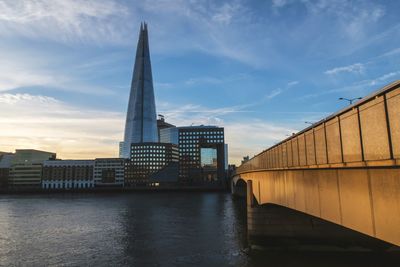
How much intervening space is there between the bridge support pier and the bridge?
10.9 meters

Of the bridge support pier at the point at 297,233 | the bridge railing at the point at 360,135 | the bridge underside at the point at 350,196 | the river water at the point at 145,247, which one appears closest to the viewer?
the bridge underside at the point at 350,196

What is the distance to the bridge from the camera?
10.2 meters

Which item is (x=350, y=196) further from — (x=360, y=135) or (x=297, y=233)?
(x=297, y=233)

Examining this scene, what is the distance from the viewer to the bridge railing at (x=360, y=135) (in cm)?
1032

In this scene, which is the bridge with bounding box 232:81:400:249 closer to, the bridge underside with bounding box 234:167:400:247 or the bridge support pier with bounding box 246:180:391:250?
the bridge underside with bounding box 234:167:400:247

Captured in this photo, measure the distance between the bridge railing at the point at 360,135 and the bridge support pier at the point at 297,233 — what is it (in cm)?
1334

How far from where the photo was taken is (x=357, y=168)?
12570 millimetres

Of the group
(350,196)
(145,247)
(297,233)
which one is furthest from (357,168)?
(145,247)

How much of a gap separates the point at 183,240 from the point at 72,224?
965 inches

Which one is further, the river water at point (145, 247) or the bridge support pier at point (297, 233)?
the bridge support pier at point (297, 233)

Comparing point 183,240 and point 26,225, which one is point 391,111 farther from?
point 26,225

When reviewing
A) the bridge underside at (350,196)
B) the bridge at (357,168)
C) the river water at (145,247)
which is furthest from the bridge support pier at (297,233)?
the bridge at (357,168)

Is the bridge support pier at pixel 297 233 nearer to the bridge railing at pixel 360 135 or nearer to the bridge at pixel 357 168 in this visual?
the bridge at pixel 357 168

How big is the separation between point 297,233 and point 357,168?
20629mm
